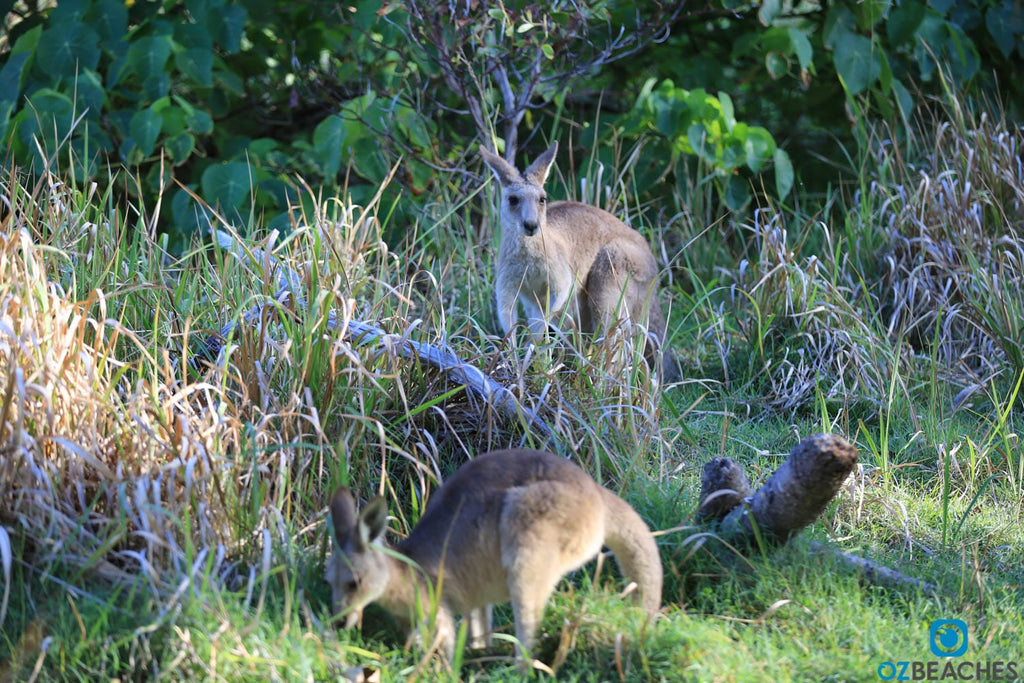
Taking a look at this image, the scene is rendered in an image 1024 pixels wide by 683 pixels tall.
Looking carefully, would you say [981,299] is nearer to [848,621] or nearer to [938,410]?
[938,410]

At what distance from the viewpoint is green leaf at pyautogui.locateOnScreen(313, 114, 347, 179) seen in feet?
21.5

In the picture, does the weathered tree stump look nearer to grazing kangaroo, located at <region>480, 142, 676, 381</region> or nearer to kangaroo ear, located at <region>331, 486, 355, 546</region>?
Answer: kangaroo ear, located at <region>331, 486, 355, 546</region>

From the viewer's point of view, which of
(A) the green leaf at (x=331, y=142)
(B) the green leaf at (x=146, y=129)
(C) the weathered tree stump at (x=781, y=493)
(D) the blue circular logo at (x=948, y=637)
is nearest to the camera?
(D) the blue circular logo at (x=948, y=637)

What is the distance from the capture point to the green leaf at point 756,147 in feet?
22.1

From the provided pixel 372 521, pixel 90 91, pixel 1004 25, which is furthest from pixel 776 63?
pixel 372 521

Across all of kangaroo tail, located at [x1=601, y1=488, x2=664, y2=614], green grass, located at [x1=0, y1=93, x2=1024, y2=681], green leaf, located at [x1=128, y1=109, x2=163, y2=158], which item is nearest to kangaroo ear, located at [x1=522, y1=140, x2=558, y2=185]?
green grass, located at [x1=0, y1=93, x2=1024, y2=681]

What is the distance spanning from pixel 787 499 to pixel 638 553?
56 cm

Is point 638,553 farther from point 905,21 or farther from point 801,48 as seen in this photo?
point 905,21

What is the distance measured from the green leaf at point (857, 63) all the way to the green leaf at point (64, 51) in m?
4.75

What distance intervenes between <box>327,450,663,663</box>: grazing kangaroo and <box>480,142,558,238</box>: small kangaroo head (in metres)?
2.61

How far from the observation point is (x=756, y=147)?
22.2ft

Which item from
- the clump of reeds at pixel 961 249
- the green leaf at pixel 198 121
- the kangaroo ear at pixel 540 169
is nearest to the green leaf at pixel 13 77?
the green leaf at pixel 198 121

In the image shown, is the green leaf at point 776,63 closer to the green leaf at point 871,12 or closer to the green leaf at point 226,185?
the green leaf at point 871,12

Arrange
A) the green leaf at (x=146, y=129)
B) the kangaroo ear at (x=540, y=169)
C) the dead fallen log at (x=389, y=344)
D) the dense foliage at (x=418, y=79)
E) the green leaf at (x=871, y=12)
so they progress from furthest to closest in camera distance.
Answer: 1. the green leaf at (x=871, y=12)
2. the green leaf at (x=146, y=129)
3. the dense foliage at (x=418, y=79)
4. the kangaroo ear at (x=540, y=169)
5. the dead fallen log at (x=389, y=344)
